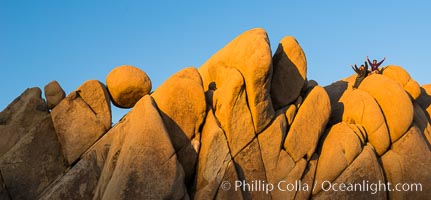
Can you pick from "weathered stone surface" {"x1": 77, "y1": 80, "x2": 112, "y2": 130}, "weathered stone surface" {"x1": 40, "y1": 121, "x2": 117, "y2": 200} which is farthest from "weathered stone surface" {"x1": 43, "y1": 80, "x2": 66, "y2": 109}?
"weathered stone surface" {"x1": 40, "y1": 121, "x2": 117, "y2": 200}

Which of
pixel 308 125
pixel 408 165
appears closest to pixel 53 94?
pixel 308 125

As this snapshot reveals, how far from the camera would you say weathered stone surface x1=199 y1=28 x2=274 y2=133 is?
20.5m

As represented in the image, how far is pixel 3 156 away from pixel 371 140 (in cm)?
1665

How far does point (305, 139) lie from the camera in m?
22.2

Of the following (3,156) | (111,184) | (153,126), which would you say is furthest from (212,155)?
(3,156)

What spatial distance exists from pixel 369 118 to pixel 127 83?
447 inches

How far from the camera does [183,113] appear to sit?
20328 mm

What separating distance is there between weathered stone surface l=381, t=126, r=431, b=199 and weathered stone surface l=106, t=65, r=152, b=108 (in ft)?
38.1

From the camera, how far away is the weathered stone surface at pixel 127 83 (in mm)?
22219

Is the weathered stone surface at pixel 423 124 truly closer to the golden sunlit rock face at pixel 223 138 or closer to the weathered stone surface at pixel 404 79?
the golden sunlit rock face at pixel 223 138

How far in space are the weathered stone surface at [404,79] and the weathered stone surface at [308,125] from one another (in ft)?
21.8

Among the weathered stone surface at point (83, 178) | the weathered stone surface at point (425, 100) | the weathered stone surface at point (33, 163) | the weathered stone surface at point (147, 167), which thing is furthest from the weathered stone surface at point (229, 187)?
the weathered stone surface at point (425, 100)

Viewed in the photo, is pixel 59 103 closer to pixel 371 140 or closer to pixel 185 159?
pixel 185 159

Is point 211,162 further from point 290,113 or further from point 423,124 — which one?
point 423,124
